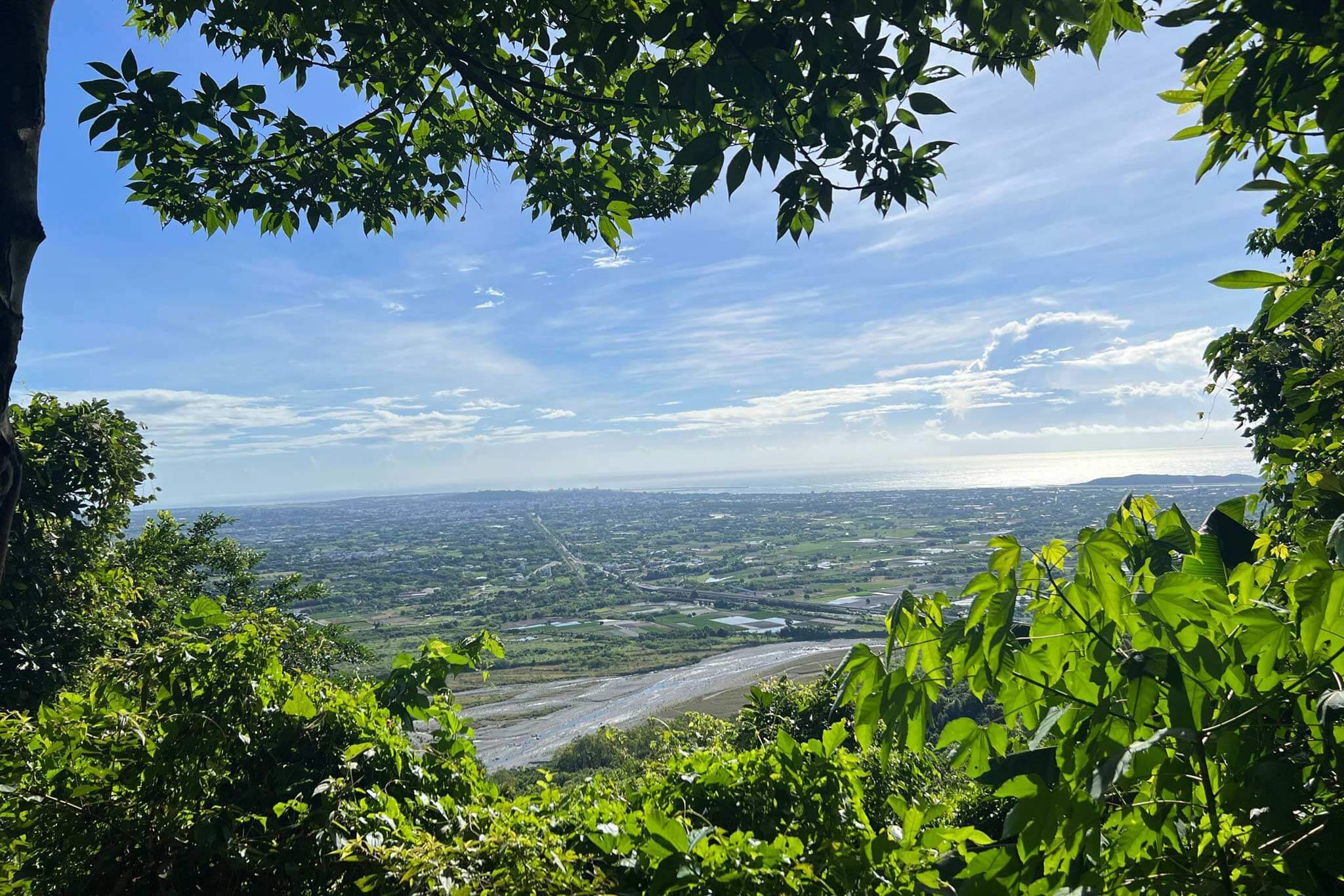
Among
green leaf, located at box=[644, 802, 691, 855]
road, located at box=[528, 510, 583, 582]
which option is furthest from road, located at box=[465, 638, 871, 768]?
road, located at box=[528, 510, 583, 582]

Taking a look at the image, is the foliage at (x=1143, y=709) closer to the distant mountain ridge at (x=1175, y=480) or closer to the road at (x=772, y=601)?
the road at (x=772, y=601)

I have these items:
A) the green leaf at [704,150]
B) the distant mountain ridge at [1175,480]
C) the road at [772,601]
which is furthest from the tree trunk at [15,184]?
the distant mountain ridge at [1175,480]

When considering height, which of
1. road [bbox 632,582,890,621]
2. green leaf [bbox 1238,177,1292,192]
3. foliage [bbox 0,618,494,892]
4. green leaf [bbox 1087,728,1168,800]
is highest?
green leaf [bbox 1238,177,1292,192]

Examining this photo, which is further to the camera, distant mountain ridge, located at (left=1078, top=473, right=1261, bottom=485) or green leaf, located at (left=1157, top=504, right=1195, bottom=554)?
distant mountain ridge, located at (left=1078, top=473, right=1261, bottom=485)

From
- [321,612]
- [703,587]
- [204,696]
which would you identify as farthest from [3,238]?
[703,587]

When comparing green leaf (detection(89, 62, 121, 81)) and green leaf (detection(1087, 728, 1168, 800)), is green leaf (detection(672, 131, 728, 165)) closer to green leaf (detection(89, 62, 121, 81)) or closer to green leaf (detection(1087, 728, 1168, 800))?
green leaf (detection(1087, 728, 1168, 800))

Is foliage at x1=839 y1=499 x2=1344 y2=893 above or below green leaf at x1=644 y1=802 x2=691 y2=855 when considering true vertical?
above

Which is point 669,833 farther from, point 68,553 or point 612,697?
point 612,697
